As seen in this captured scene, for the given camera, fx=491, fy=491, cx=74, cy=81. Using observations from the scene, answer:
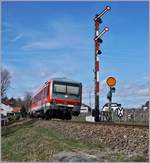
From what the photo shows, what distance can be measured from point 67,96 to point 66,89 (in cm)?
52

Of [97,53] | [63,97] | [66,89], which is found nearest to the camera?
[97,53]

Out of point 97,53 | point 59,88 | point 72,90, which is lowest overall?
point 72,90

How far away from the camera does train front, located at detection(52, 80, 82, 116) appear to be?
32.7m

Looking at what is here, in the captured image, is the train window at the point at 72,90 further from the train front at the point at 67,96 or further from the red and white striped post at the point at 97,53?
the red and white striped post at the point at 97,53

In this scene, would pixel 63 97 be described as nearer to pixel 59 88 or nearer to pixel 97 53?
pixel 59 88

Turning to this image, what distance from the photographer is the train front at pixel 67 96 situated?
32688 mm

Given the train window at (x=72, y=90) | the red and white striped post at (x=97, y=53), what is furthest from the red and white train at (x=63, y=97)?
the red and white striped post at (x=97, y=53)

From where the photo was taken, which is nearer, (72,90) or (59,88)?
(59,88)

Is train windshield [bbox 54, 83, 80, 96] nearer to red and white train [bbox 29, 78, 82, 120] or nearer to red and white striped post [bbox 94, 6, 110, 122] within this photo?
red and white train [bbox 29, 78, 82, 120]

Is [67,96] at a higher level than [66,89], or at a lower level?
lower

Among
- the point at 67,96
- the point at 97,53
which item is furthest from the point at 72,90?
the point at 97,53

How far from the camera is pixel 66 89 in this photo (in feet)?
109

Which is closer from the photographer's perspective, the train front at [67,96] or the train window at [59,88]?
the train front at [67,96]

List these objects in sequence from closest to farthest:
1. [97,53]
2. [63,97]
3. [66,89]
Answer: [97,53] < [63,97] < [66,89]
